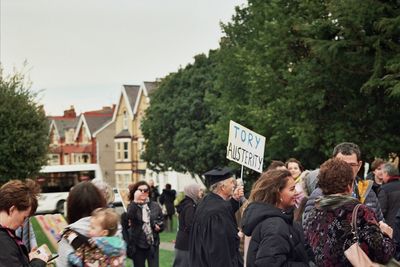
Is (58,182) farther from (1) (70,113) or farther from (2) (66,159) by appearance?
(1) (70,113)

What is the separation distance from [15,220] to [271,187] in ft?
6.64

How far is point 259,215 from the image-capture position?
614cm

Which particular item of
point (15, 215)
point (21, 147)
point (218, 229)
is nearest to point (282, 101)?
point (21, 147)

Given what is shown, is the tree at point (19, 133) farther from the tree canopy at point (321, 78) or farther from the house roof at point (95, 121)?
the house roof at point (95, 121)

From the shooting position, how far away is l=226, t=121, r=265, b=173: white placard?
1230 centimetres

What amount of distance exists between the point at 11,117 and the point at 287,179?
80.4ft

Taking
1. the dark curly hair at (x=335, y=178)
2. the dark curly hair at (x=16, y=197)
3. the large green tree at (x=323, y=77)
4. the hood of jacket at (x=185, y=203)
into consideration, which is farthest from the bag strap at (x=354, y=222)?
the large green tree at (x=323, y=77)

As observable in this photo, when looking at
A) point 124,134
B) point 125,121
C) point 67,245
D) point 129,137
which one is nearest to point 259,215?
point 67,245

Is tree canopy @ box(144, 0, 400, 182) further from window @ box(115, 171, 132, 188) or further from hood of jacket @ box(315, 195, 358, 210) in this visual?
window @ box(115, 171, 132, 188)

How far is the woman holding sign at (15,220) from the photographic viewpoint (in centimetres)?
544

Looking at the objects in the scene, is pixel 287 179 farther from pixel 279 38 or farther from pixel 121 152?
pixel 121 152

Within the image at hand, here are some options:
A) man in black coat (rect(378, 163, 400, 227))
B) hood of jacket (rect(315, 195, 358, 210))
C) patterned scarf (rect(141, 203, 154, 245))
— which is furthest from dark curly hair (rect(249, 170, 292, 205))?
patterned scarf (rect(141, 203, 154, 245))

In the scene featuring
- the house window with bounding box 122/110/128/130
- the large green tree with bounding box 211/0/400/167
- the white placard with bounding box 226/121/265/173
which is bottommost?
the white placard with bounding box 226/121/265/173

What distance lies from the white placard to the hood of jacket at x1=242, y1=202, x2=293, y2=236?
598 centimetres
